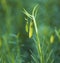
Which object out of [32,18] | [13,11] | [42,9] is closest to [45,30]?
[42,9]

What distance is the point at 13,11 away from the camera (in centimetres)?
345

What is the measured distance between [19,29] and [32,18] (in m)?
1.34

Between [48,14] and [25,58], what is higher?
[48,14]

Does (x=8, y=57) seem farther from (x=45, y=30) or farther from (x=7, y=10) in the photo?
(x=7, y=10)

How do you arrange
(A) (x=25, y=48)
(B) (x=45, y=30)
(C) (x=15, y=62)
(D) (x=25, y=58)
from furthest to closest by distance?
(B) (x=45, y=30) < (A) (x=25, y=48) < (D) (x=25, y=58) < (C) (x=15, y=62)

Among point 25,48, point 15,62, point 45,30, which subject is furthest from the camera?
point 45,30

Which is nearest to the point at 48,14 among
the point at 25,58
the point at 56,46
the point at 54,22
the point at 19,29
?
the point at 54,22

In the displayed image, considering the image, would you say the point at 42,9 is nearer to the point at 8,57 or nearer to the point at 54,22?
the point at 54,22

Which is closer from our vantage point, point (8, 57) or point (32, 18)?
point (32, 18)

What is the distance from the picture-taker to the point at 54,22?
3.13m

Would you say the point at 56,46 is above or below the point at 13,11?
below

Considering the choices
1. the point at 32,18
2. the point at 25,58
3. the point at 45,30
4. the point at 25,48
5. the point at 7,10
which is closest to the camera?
the point at 32,18

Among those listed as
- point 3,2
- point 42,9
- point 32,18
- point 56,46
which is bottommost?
point 56,46

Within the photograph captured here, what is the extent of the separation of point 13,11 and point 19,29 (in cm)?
36
